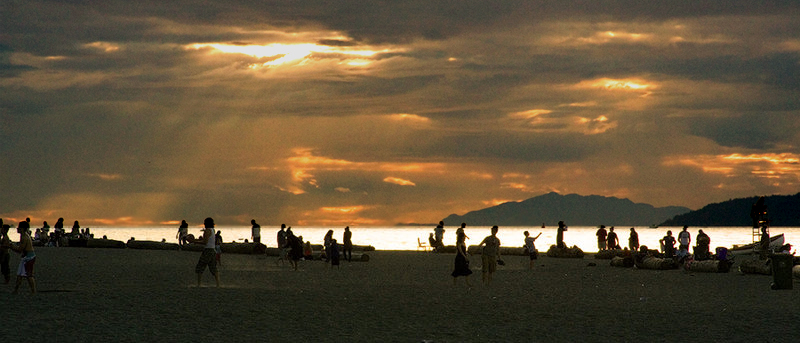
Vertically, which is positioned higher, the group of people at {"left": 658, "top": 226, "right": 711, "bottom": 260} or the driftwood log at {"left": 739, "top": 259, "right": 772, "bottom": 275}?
the group of people at {"left": 658, "top": 226, "right": 711, "bottom": 260}

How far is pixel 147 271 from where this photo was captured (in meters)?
32.5

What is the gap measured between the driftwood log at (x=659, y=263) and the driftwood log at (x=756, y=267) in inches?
143

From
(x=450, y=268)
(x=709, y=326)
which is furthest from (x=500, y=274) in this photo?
(x=709, y=326)

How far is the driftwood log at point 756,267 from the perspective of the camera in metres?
33.1

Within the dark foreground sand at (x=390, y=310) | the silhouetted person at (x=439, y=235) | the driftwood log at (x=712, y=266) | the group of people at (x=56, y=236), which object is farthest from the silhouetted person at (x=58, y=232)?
the driftwood log at (x=712, y=266)

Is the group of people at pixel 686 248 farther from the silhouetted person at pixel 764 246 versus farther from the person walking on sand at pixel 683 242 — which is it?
the silhouetted person at pixel 764 246

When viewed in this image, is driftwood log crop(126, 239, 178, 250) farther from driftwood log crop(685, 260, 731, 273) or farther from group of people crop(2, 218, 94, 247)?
driftwood log crop(685, 260, 731, 273)

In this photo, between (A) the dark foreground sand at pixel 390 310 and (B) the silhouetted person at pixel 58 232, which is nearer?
(A) the dark foreground sand at pixel 390 310

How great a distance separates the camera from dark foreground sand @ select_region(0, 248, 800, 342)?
1462cm

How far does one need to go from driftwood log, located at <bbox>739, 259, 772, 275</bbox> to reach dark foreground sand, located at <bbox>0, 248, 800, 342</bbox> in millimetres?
4538

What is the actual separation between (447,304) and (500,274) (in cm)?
1395

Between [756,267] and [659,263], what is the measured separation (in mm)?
5198

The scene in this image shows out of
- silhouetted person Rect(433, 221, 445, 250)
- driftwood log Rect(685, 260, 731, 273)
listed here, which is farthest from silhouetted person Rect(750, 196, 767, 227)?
silhouetted person Rect(433, 221, 445, 250)

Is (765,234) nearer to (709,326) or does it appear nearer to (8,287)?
(709,326)
